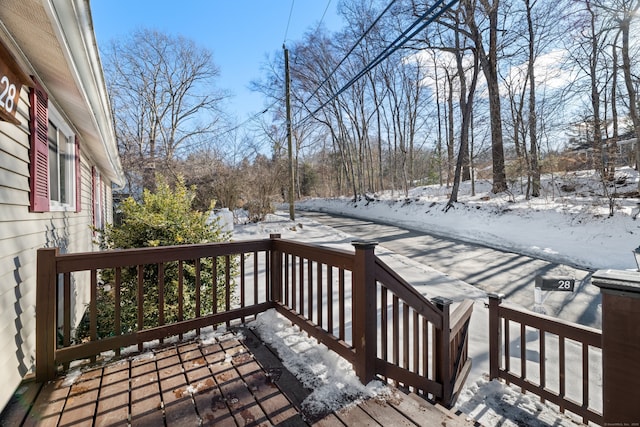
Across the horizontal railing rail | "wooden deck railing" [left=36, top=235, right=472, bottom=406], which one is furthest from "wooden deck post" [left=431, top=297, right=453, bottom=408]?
the horizontal railing rail

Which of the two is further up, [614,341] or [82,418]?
[614,341]

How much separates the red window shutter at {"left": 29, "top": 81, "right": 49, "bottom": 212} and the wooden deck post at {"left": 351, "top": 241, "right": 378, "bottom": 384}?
2.62 metres

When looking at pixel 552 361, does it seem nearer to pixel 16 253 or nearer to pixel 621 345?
pixel 621 345

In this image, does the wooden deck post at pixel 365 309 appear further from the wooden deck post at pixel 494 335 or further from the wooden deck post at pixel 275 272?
the wooden deck post at pixel 494 335

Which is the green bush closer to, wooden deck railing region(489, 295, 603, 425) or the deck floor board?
the deck floor board

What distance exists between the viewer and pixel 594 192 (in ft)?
27.1

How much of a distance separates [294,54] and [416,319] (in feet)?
55.5

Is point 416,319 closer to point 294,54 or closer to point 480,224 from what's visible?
point 480,224

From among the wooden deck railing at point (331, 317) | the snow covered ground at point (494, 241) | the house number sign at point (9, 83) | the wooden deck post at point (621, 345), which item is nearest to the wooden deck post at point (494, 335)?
the snow covered ground at point (494, 241)

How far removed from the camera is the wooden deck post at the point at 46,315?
6.54 feet

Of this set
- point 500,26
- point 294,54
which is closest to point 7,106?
point 500,26

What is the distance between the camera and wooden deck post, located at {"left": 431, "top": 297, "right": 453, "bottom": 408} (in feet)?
7.52

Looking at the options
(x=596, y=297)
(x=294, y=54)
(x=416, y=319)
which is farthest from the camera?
(x=294, y=54)

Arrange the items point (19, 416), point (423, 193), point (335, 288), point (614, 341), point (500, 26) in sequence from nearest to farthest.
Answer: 1. point (614, 341)
2. point (19, 416)
3. point (335, 288)
4. point (500, 26)
5. point (423, 193)
